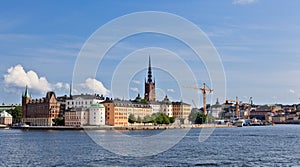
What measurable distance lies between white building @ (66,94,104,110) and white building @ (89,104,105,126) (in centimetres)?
934

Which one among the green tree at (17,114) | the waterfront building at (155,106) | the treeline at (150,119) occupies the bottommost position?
the treeline at (150,119)

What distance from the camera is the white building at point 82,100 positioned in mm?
104688

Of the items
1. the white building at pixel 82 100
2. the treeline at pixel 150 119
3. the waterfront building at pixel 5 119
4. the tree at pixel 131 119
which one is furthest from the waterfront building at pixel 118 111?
the waterfront building at pixel 5 119

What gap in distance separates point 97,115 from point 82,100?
15161mm

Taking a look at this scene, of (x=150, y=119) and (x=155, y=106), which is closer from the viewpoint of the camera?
(x=150, y=119)

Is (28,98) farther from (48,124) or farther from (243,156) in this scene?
(243,156)

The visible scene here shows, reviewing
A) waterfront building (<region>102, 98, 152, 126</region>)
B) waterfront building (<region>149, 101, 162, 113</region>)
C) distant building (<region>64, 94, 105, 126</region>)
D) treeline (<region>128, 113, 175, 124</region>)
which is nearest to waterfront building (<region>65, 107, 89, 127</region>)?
distant building (<region>64, 94, 105, 126</region>)

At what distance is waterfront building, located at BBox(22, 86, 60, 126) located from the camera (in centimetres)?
11078

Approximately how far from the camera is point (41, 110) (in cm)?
11300

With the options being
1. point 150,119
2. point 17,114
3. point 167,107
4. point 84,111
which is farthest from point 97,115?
point 17,114

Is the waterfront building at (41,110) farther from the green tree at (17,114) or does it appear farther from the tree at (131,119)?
the tree at (131,119)

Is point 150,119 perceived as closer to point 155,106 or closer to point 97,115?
point 97,115

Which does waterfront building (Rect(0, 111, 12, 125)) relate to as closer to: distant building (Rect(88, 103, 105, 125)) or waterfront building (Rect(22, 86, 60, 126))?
waterfront building (Rect(22, 86, 60, 126))

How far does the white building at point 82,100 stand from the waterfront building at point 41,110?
4609mm
